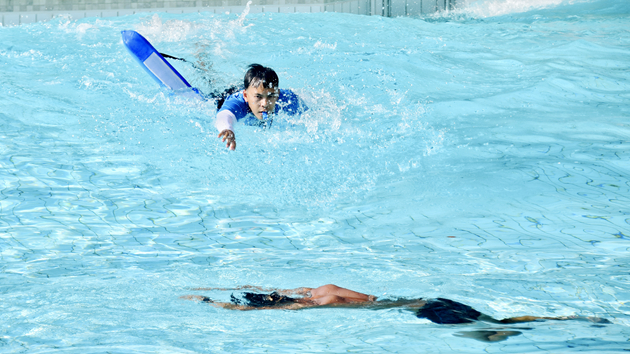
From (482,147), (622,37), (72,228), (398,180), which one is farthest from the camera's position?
(622,37)

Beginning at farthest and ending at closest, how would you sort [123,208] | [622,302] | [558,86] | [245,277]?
[558,86]
[123,208]
[245,277]
[622,302]

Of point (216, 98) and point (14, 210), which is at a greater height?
point (216, 98)

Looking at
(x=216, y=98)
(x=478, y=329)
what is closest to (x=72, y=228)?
(x=216, y=98)

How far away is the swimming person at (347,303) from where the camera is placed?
2.63 meters

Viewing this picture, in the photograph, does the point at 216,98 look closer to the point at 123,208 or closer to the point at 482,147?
the point at 123,208

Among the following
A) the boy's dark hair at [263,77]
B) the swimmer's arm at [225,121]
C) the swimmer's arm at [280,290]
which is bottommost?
the swimmer's arm at [280,290]

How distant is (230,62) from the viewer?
25.0ft

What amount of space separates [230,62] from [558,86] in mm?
4096

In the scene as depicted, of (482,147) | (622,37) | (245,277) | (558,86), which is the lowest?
(245,277)

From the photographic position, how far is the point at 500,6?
521 inches

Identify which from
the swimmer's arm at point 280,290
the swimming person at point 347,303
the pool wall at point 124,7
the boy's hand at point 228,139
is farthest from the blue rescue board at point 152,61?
the pool wall at point 124,7

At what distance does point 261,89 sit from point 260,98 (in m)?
0.08

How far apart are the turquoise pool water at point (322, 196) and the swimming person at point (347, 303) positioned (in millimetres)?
78

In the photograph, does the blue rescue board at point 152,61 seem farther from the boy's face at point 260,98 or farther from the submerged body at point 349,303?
the submerged body at point 349,303
